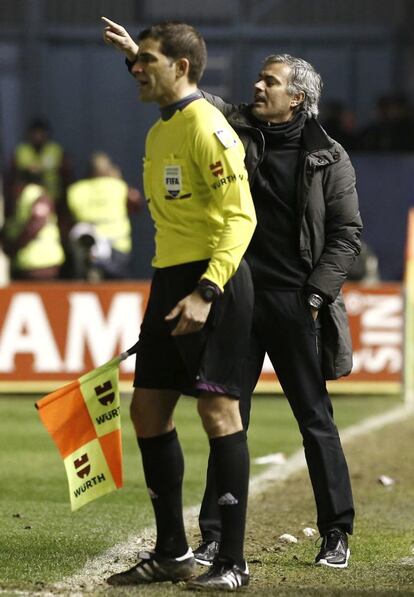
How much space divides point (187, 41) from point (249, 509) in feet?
11.2

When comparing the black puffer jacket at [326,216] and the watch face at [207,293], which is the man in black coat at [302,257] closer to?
the black puffer jacket at [326,216]

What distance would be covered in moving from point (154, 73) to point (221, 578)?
6.19 ft

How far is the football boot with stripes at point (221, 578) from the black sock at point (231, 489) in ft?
0.10

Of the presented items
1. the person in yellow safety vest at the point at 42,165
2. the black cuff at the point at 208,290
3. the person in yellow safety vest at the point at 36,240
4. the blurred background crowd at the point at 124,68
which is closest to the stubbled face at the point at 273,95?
the black cuff at the point at 208,290

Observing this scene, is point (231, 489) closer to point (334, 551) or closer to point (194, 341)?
point (194, 341)

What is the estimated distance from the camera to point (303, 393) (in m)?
7.02

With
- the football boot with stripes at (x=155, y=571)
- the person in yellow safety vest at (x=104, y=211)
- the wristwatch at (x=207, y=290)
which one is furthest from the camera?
the person in yellow safety vest at (x=104, y=211)

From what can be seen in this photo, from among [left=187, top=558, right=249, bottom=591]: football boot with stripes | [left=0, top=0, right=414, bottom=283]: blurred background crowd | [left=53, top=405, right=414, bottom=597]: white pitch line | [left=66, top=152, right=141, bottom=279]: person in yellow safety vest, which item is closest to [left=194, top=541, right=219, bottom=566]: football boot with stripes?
[left=53, top=405, right=414, bottom=597]: white pitch line

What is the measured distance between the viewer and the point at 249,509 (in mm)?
8758

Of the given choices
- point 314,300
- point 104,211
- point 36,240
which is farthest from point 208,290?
point 104,211

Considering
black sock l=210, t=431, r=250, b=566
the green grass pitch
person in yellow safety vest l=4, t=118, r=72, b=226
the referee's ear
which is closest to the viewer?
the referee's ear

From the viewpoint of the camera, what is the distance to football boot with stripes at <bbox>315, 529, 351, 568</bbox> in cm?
692

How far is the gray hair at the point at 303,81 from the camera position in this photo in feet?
22.7

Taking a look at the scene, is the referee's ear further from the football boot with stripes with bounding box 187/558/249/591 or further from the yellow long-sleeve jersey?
the football boot with stripes with bounding box 187/558/249/591
